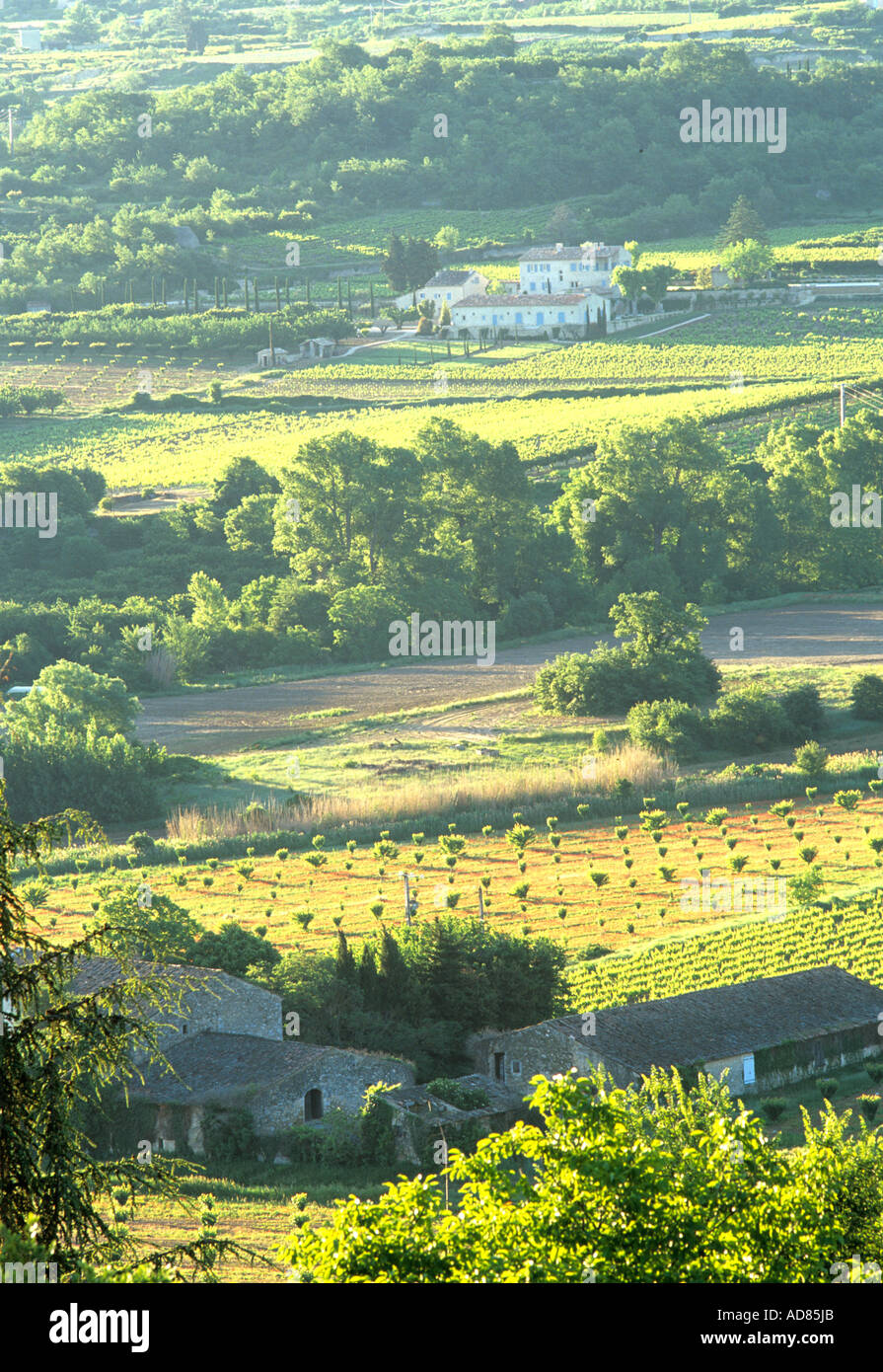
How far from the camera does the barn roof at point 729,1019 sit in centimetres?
3356

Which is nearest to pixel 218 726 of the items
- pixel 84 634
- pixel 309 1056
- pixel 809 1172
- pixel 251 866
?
pixel 84 634

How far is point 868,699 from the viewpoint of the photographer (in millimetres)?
69438

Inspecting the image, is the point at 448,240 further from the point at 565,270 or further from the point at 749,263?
the point at 749,263

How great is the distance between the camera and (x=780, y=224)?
184 m

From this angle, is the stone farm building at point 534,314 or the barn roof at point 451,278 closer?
the stone farm building at point 534,314

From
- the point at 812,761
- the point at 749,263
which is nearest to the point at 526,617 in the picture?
the point at 812,761

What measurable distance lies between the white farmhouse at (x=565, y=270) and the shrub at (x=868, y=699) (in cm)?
8752

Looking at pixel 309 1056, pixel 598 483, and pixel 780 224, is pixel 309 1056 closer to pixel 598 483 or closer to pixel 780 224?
pixel 598 483

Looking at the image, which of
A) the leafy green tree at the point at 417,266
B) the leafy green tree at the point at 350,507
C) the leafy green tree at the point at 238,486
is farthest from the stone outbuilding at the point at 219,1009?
the leafy green tree at the point at 417,266

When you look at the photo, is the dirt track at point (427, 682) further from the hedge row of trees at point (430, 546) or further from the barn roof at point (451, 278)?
the barn roof at point (451, 278)

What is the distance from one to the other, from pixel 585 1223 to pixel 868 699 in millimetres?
56840

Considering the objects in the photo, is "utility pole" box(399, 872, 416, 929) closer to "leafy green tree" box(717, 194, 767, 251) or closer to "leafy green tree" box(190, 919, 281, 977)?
"leafy green tree" box(190, 919, 281, 977)

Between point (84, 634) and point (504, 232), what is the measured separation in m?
119

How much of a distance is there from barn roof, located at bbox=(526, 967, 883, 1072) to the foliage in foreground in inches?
653
